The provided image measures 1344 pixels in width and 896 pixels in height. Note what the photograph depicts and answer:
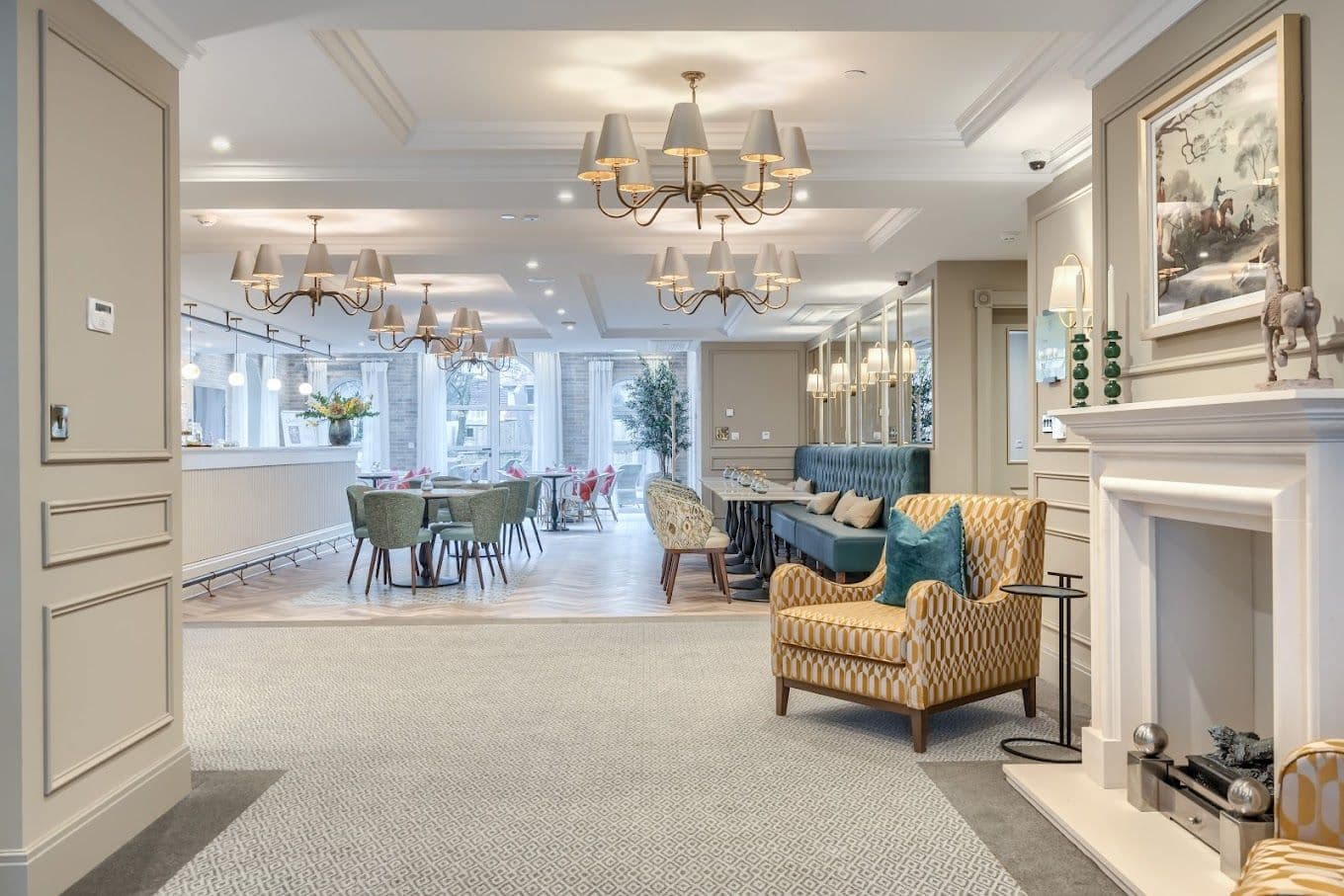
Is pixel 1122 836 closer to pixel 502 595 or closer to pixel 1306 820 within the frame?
pixel 1306 820

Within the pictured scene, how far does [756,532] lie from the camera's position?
8.52 metres

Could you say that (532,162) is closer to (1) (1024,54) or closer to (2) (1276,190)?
(1) (1024,54)

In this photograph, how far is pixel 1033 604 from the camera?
4.12m

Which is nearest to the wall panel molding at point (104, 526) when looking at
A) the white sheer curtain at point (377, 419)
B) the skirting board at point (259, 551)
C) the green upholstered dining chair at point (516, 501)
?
the skirting board at point (259, 551)

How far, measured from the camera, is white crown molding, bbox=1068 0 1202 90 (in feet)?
10.3

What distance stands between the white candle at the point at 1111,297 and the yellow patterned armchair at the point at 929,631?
82cm

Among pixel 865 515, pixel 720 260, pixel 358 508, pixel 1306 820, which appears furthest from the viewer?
pixel 358 508

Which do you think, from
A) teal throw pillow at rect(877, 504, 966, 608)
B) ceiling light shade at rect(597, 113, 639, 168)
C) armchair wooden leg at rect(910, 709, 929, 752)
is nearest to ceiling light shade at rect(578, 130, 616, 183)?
ceiling light shade at rect(597, 113, 639, 168)

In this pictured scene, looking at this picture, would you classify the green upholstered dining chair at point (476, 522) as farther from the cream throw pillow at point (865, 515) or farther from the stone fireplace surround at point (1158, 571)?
the stone fireplace surround at point (1158, 571)

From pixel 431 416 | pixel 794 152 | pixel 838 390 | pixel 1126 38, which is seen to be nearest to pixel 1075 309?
pixel 1126 38

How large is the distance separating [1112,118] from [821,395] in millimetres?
8066

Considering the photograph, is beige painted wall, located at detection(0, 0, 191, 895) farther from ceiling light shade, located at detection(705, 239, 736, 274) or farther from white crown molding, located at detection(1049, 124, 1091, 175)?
white crown molding, located at detection(1049, 124, 1091, 175)

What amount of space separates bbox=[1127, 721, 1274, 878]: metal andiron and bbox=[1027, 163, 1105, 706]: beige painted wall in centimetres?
162

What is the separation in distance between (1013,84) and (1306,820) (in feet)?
10.5
